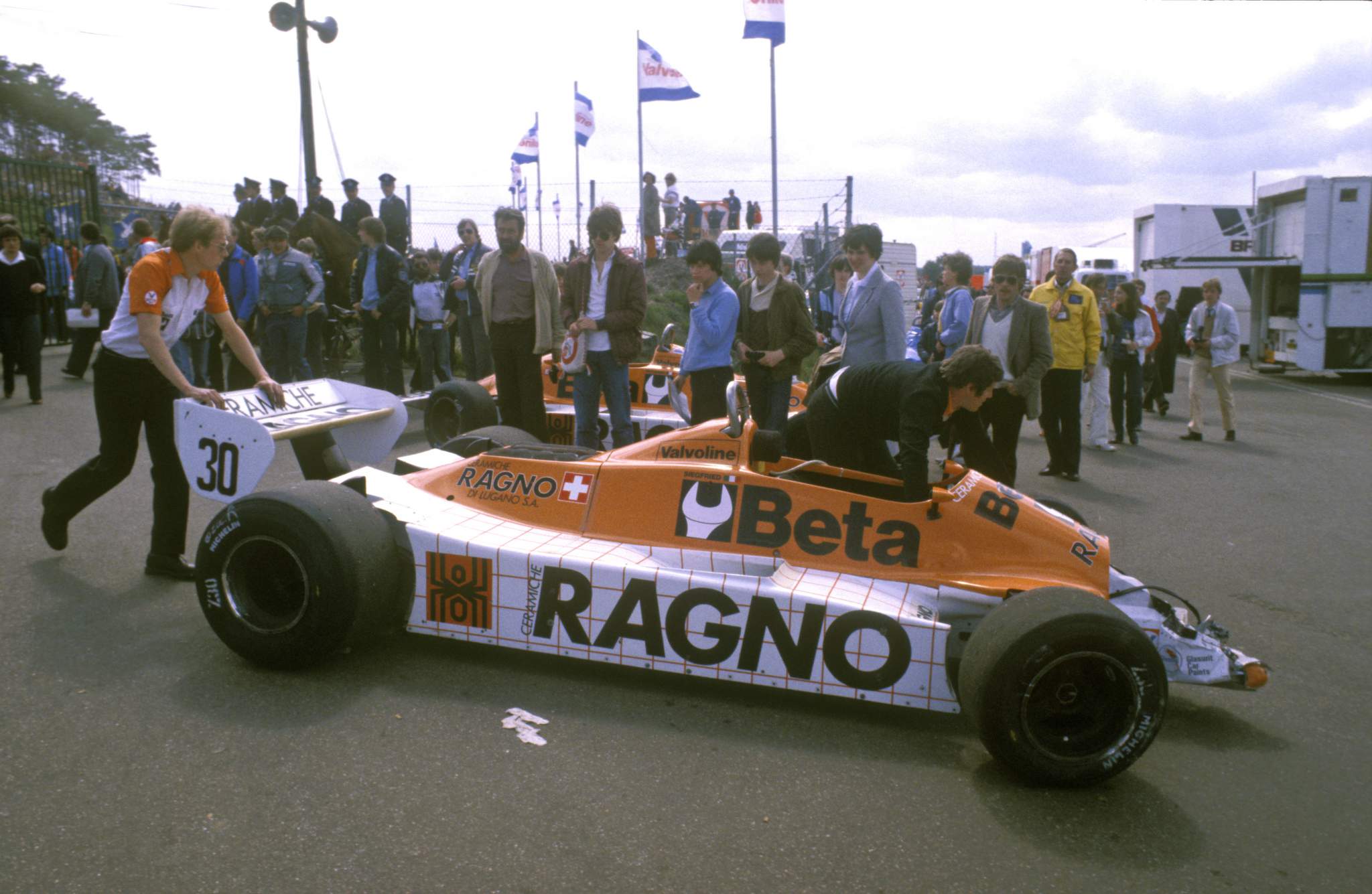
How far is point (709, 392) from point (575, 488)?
2.36 m

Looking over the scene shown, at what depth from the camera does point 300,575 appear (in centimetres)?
430

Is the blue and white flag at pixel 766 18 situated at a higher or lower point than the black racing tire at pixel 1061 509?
higher

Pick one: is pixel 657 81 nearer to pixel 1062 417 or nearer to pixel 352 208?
pixel 352 208

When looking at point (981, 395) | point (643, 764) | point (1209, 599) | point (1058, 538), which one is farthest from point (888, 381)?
point (1209, 599)

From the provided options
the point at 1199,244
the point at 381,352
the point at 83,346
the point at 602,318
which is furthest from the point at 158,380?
the point at 1199,244

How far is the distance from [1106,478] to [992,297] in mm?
2809

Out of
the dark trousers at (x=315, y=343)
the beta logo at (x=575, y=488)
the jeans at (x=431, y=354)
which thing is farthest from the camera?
the jeans at (x=431, y=354)

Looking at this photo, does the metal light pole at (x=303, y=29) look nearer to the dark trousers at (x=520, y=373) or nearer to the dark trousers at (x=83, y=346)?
the dark trousers at (x=83, y=346)

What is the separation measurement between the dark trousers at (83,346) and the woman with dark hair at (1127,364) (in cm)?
1118

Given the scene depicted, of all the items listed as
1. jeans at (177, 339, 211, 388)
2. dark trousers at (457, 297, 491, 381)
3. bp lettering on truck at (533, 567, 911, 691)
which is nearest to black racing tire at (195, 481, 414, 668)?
bp lettering on truck at (533, 567, 911, 691)

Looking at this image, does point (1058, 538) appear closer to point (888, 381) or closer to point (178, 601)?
point (888, 381)

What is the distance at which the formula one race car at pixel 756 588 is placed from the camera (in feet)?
11.7

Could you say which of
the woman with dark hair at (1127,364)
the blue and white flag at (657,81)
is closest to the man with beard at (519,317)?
the woman with dark hair at (1127,364)

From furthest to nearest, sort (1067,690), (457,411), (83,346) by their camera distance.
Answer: (83,346) < (457,411) < (1067,690)
